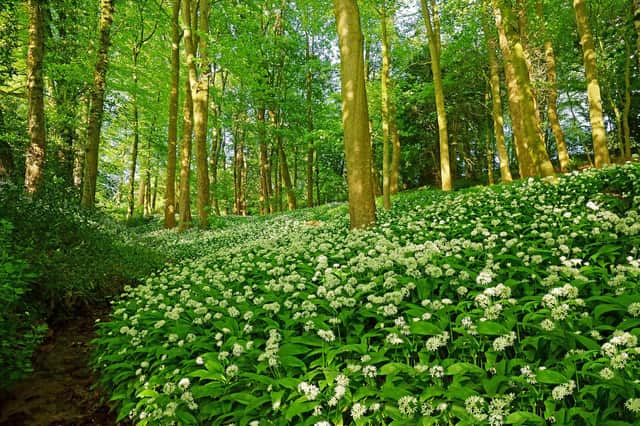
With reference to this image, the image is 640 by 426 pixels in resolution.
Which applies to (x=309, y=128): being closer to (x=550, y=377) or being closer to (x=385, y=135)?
(x=385, y=135)

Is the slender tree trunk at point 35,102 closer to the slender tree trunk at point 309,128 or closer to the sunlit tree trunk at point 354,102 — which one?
the sunlit tree trunk at point 354,102

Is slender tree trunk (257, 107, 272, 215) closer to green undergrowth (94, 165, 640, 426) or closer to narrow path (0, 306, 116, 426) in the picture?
narrow path (0, 306, 116, 426)

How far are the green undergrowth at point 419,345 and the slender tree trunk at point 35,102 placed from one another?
24.0ft

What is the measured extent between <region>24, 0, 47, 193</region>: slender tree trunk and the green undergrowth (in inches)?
288

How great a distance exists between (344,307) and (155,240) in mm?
11325

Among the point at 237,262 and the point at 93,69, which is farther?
the point at 93,69

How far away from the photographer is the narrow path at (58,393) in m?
3.58

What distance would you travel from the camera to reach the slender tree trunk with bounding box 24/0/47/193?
9.45m

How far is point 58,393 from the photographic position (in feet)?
13.4

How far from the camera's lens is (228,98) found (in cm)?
2559

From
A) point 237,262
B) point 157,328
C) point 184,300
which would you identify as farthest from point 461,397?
point 237,262

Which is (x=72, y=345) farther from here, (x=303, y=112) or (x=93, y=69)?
(x=303, y=112)

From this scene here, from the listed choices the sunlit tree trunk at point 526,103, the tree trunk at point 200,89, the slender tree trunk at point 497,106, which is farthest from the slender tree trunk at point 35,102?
the slender tree trunk at point 497,106

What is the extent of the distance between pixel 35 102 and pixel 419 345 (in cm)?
1145
